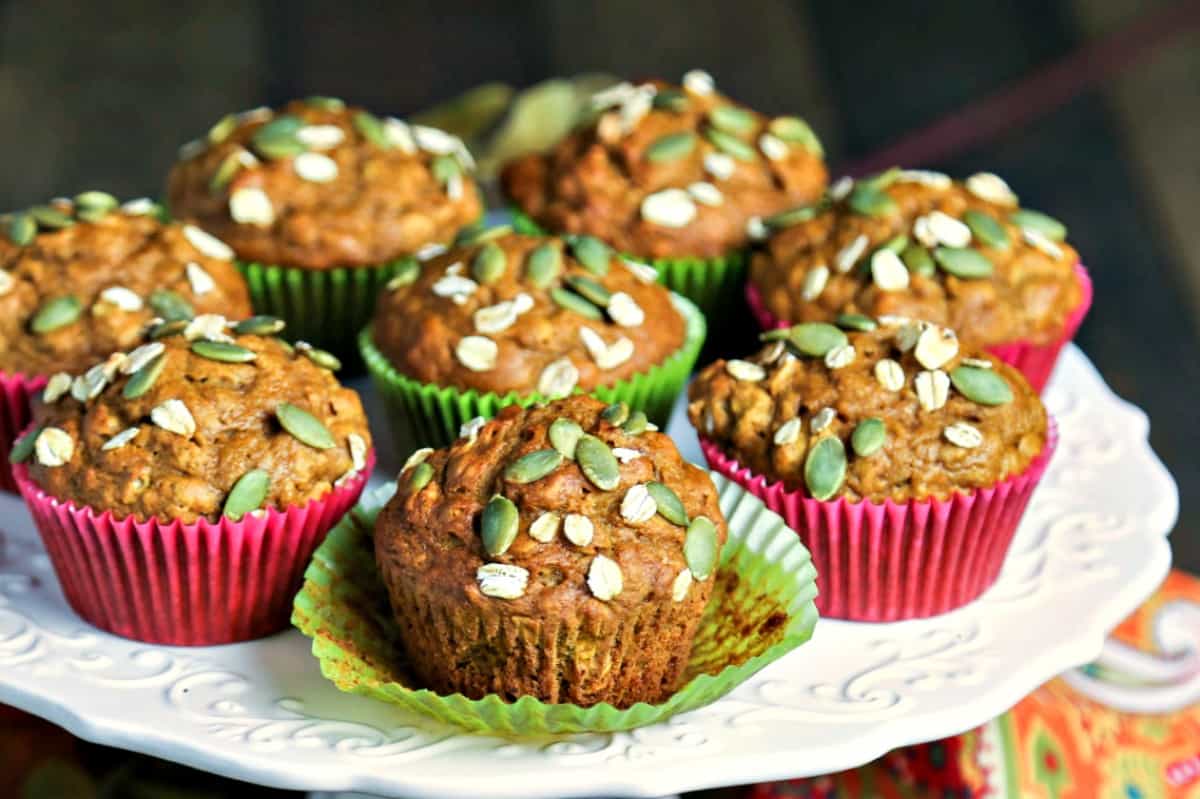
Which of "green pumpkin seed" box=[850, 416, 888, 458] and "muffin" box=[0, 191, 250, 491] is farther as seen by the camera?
"muffin" box=[0, 191, 250, 491]

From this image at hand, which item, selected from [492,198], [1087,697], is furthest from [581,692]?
[492,198]

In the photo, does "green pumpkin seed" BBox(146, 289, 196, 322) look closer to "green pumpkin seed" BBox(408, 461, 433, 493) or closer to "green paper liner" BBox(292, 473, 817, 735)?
"green paper liner" BBox(292, 473, 817, 735)

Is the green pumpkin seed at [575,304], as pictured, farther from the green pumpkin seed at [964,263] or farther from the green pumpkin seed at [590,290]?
the green pumpkin seed at [964,263]

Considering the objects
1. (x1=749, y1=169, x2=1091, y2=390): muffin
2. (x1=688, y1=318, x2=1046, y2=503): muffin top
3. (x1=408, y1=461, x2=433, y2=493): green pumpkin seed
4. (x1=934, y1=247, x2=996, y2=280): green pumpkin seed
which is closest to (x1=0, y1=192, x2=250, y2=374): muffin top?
(x1=408, y1=461, x2=433, y2=493): green pumpkin seed

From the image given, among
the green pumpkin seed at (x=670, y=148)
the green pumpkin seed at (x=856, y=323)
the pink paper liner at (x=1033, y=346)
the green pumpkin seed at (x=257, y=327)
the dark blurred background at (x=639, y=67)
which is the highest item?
the green pumpkin seed at (x=257, y=327)

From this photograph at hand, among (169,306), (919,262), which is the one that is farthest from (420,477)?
(919,262)

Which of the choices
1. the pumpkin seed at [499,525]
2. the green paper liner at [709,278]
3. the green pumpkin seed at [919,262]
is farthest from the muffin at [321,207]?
the pumpkin seed at [499,525]
